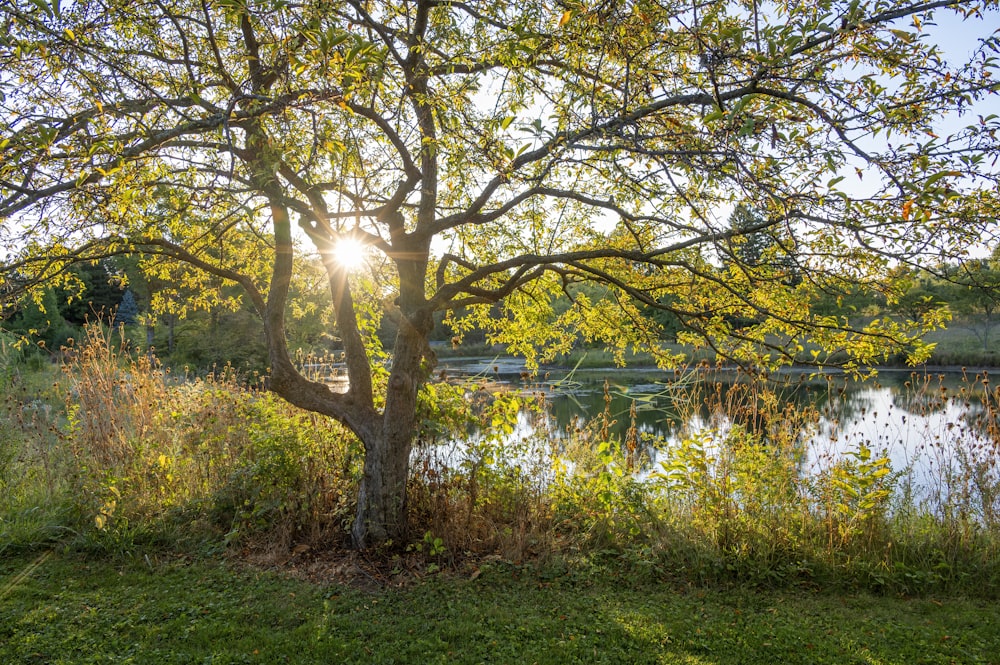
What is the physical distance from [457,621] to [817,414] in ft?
12.2

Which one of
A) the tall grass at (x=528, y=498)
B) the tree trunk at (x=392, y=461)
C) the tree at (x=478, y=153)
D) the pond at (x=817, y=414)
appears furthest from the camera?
the pond at (x=817, y=414)

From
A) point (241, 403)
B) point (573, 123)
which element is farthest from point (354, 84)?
point (241, 403)

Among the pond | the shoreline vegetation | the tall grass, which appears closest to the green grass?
the shoreline vegetation

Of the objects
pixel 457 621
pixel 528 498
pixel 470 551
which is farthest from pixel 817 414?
pixel 457 621

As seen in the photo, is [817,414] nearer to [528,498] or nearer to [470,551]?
[528,498]

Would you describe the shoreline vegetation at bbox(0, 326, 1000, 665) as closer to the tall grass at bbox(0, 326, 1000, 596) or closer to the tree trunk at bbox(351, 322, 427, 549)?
the tall grass at bbox(0, 326, 1000, 596)

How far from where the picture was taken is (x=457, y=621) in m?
3.57

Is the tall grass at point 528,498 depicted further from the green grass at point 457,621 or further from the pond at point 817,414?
the green grass at point 457,621

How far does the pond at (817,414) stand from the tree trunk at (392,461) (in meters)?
0.74

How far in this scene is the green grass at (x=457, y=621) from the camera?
318cm

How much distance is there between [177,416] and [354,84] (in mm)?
4201

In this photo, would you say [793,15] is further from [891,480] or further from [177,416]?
[177,416]

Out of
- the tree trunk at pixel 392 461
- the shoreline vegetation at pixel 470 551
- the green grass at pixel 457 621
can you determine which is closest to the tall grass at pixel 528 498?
the shoreline vegetation at pixel 470 551

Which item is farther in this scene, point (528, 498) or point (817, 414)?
point (817, 414)
